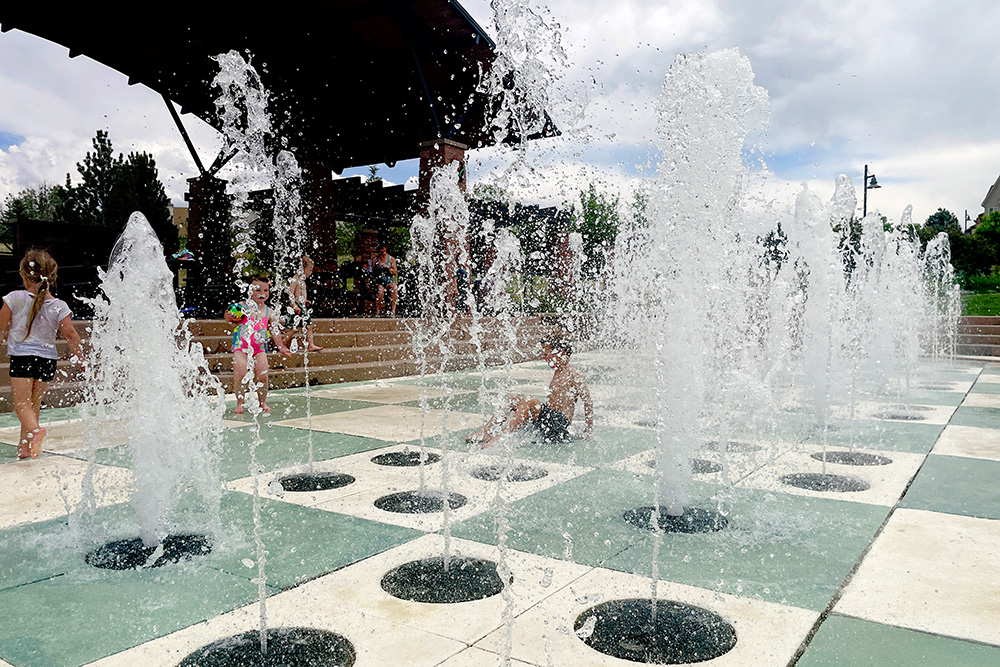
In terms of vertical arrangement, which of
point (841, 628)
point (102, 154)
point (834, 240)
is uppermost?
point (102, 154)

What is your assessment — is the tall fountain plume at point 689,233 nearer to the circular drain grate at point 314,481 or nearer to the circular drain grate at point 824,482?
the circular drain grate at point 824,482

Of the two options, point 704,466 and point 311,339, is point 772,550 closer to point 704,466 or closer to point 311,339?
point 704,466

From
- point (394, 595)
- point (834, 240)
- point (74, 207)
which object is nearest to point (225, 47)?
point (834, 240)

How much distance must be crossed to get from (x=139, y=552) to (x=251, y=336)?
411 centimetres

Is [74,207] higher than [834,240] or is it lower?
higher

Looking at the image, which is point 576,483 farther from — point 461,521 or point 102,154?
point 102,154

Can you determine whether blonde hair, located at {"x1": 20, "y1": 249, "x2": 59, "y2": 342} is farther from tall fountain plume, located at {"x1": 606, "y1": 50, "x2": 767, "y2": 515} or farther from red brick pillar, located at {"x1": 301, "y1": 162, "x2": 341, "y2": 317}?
red brick pillar, located at {"x1": 301, "y1": 162, "x2": 341, "y2": 317}

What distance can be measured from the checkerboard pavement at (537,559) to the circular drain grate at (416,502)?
0.44 feet

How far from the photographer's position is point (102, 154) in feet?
169

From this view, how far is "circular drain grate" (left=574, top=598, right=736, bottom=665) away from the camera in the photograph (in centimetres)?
256

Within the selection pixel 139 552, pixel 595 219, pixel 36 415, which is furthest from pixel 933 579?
pixel 595 219

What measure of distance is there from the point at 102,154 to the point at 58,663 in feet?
188

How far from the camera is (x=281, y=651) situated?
255 centimetres

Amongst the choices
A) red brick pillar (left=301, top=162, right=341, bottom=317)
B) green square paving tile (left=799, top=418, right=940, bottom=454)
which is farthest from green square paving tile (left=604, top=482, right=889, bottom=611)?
red brick pillar (left=301, top=162, right=341, bottom=317)
